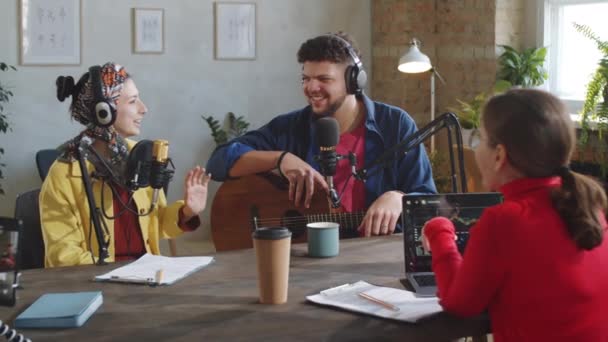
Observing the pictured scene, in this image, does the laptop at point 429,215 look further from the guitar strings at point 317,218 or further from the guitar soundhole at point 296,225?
the guitar soundhole at point 296,225

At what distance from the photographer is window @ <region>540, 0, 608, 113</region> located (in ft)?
16.4

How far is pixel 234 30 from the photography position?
5.96m

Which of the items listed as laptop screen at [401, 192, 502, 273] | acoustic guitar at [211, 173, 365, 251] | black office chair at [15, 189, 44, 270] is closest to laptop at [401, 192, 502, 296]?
laptop screen at [401, 192, 502, 273]

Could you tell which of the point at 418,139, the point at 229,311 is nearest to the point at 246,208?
the point at 418,139

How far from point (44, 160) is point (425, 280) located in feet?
12.1

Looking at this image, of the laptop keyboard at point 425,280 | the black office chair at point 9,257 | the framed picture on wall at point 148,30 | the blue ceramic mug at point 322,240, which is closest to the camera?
the black office chair at point 9,257

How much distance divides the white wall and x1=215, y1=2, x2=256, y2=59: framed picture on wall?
0.05 metres

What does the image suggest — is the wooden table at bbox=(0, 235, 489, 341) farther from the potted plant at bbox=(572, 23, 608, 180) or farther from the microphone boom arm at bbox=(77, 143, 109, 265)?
the potted plant at bbox=(572, 23, 608, 180)

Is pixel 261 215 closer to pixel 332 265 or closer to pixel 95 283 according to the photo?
pixel 332 265

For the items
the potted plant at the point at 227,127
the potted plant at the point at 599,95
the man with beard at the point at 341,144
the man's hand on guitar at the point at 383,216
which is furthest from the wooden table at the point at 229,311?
the potted plant at the point at 227,127

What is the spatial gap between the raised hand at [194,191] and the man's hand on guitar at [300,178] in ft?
1.01

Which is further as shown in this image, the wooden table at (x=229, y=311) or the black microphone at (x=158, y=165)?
the black microphone at (x=158, y=165)

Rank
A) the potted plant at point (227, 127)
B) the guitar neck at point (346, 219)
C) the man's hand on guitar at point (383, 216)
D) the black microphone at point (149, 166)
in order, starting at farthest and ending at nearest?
1. the potted plant at point (227, 127)
2. the guitar neck at point (346, 219)
3. the man's hand on guitar at point (383, 216)
4. the black microphone at point (149, 166)

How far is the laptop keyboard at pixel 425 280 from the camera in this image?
2038 millimetres
